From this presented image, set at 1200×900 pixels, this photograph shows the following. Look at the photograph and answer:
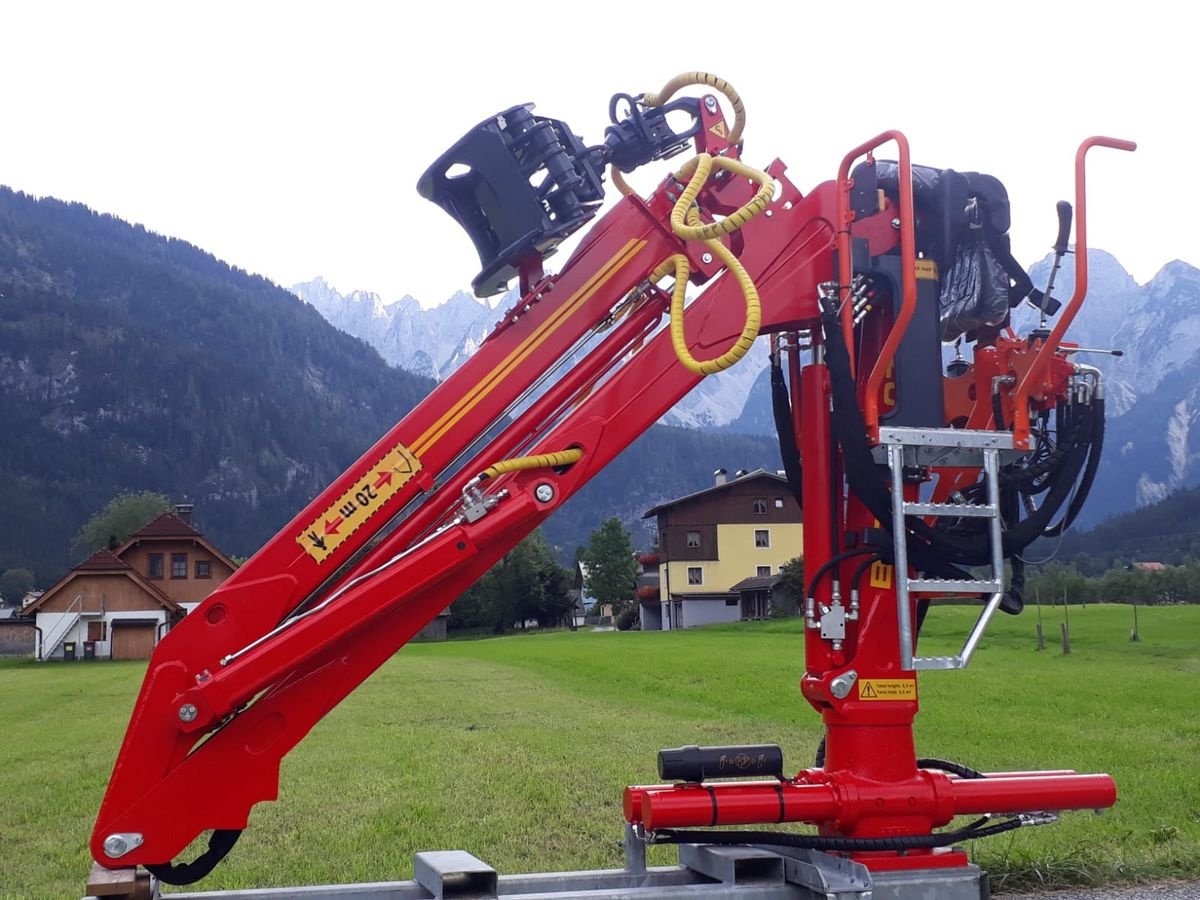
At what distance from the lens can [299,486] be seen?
198 m

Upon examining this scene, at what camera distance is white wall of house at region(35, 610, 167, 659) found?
197 ft

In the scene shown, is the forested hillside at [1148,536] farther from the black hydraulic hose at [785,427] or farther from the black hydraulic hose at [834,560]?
the black hydraulic hose at [834,560]

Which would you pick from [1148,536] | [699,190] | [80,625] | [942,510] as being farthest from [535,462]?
[1148,536]

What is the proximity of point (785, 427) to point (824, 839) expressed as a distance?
6.64ft

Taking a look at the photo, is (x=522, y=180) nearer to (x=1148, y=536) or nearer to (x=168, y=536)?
(x=168, y=536)

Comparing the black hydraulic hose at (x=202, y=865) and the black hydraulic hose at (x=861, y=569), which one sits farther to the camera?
the black hydraulic hose at (x=861, y=569)

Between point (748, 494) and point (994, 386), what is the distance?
7139 centimetres

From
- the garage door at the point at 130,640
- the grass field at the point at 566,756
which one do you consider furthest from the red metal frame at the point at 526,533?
the garage door at the point at 130,640

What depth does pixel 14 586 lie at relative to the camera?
13712 cm

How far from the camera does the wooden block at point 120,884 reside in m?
4.28

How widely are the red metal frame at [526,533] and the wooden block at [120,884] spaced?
0.06 metres

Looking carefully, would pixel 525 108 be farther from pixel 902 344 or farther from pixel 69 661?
pixel 69 661

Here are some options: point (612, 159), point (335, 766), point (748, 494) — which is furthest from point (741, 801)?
point (748, 494)

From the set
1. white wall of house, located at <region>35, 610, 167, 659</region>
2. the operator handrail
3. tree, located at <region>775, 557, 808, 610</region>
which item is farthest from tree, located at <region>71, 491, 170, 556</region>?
tree, located at <region>775, 557, 808, 610</region>
